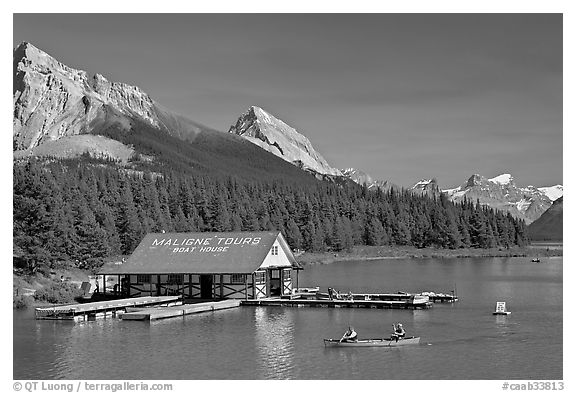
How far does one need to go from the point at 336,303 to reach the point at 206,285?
492 inches

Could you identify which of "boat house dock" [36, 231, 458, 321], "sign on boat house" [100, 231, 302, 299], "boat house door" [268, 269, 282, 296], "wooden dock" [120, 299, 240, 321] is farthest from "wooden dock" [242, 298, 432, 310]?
"boat house door" [268, 269, 282, 296]

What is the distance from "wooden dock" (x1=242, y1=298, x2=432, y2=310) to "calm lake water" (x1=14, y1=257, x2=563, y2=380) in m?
1.28

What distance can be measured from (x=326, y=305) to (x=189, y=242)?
15163mm

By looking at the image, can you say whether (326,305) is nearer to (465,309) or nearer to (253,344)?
(465,309)

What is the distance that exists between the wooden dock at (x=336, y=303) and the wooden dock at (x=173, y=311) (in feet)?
8.08

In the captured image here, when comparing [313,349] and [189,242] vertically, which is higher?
[189,242]

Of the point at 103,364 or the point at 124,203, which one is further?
the point at 124,203

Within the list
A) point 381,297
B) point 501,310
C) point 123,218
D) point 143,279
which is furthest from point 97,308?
point 123,218

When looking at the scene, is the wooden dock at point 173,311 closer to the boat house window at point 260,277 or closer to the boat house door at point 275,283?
the boat house window at point 260,277

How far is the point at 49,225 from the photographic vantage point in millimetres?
76500

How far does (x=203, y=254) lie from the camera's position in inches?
2815
